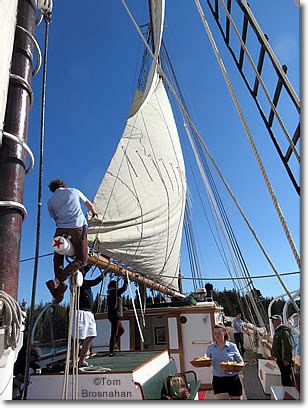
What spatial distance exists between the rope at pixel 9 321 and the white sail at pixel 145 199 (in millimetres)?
4067

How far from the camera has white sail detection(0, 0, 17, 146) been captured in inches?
69.2

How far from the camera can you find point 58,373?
322 centimetres

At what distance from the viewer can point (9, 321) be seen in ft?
4.97

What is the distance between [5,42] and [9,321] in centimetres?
141

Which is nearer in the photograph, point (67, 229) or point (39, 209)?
point (39, 209)

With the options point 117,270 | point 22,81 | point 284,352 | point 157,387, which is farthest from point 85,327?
point 284,352

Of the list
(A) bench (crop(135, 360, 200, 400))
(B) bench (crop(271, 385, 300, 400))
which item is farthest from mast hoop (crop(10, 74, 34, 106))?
(B) bench (crop(271, 385, 300, 400))

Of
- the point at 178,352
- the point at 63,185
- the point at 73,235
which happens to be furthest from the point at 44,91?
the point at 178,352

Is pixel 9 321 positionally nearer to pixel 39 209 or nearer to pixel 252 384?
pixel 39 209

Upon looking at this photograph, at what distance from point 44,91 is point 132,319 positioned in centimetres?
522

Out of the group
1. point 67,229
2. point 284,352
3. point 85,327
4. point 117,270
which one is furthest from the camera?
point 117,270

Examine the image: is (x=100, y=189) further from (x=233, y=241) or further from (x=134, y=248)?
(x=233, y=241)

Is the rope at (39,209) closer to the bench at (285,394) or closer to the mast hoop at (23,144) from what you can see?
the mast hoop at (23,144)

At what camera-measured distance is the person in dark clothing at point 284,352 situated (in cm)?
501
